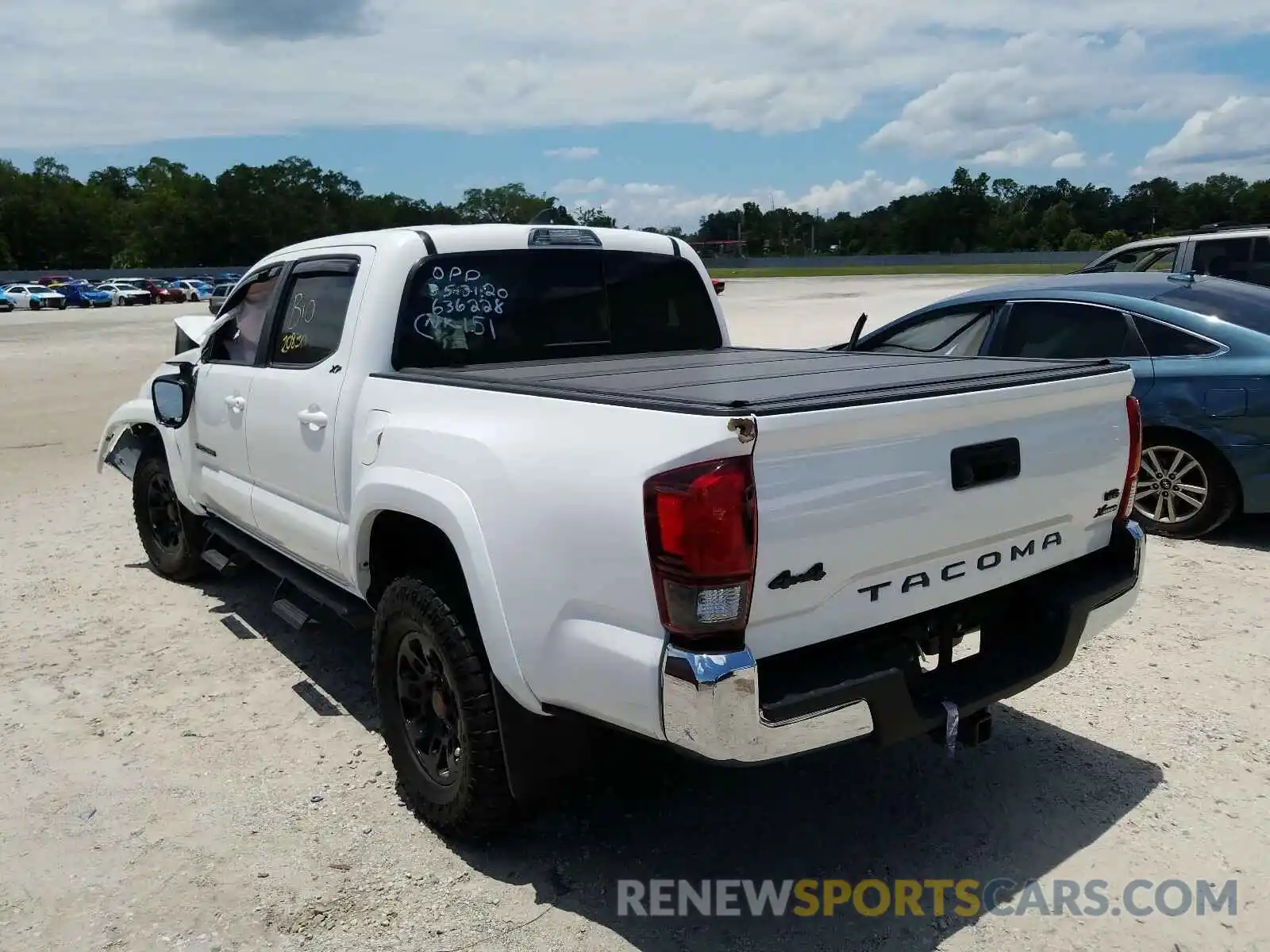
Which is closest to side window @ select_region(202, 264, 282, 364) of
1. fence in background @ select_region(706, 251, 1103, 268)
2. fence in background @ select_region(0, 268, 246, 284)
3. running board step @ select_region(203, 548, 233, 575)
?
running board step @ select_region(203, 548, 233, 575)

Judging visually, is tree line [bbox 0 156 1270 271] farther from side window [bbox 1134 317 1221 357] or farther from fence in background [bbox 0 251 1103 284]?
side window [bbox 1134 317 1221 357]

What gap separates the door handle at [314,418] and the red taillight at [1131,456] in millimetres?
2882

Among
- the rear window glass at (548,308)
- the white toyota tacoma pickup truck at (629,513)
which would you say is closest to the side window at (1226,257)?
the rear window glass at (548,308)

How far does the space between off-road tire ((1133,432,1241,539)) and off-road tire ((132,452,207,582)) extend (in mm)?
5630

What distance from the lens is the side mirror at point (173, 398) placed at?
534 cm

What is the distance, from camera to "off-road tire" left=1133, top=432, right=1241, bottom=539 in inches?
243

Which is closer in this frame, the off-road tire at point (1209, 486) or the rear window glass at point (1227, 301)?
the off-road tire at point (1209, 486)

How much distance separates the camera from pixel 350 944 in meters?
2.89

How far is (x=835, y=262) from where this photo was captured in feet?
298

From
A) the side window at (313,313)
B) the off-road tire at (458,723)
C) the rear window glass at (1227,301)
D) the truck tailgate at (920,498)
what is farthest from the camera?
the rear window glass at (1227,301)

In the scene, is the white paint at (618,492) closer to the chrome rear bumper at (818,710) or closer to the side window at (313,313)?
the chrome rear bumper at (818,710)

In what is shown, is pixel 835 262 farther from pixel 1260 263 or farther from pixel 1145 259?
pixel 1260 263

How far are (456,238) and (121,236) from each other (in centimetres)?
12131

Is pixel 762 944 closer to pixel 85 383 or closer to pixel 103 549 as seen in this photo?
pixel 103 549
